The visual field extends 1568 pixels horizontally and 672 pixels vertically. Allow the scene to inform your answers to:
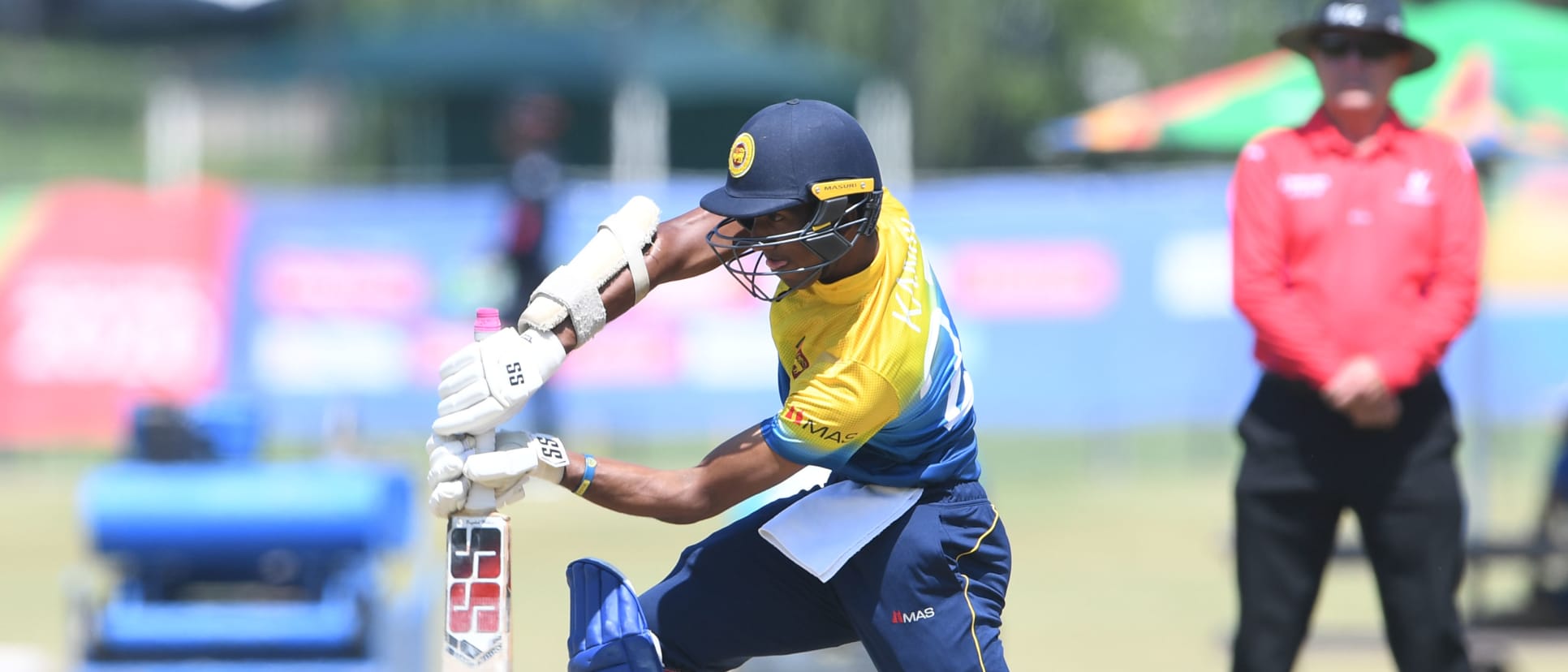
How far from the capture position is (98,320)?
14477 millimetres

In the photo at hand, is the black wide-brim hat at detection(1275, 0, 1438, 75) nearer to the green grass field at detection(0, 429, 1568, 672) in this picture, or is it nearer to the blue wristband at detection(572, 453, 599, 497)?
the blue wristband at detection(572, 453, 599, 497)

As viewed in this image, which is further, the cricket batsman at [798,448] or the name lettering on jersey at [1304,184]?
the name lettering on jersey at [1304,184]

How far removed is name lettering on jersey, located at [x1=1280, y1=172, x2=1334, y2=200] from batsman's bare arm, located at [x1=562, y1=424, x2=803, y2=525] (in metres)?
2.13

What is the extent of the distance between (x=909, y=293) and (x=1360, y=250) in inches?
73.1

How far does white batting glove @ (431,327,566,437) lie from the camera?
146 inches

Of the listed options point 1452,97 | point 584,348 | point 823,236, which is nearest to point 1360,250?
point 823,236

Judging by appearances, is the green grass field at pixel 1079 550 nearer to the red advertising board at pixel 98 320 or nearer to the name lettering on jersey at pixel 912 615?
the red advertising board at pixel 98 320

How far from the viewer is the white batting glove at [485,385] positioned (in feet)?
12.2

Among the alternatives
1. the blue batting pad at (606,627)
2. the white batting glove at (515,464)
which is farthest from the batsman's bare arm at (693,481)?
the blue batting pad at (606,627)

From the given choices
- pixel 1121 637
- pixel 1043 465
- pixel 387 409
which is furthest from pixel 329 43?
pixel 1121 637

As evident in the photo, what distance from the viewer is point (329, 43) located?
27.3 metres

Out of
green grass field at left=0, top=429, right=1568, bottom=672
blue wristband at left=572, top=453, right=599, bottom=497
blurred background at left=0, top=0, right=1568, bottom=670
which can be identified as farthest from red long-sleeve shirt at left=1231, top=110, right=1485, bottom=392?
green grass field at left=0, top=429, right=1568, bottom=672

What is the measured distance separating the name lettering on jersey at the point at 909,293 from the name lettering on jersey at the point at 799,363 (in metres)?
0.23

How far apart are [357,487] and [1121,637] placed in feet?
11.4
